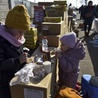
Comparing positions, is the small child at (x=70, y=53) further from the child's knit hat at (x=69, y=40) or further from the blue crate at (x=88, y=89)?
the blue crate at (x=88, y=89)

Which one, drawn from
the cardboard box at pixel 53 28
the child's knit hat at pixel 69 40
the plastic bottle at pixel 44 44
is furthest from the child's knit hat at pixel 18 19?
the cardboard box at pixel 53 28

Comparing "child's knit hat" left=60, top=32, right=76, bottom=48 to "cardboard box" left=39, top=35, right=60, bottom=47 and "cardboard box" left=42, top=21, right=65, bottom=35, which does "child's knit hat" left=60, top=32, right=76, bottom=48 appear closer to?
"cardboard box" left=39, top=35, right=60, bottom=47

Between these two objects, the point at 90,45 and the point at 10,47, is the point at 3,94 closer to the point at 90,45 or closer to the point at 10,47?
the point at 10,47

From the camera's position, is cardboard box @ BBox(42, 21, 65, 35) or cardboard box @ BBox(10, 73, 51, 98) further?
cardboard box @ BBox(42, 21, 65, 35)

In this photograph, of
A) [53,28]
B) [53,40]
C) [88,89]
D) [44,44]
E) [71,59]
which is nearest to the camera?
[71,59]

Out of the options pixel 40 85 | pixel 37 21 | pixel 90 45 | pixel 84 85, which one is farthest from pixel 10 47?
pixel 90 45

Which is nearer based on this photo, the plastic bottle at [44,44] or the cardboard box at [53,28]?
the plastic bottle at [44,44]

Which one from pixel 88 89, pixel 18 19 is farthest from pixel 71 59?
pixel 18 19

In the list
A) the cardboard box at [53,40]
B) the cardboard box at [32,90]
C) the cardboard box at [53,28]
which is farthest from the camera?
the cardboard box at [53,28]

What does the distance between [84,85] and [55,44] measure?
0.95 meters

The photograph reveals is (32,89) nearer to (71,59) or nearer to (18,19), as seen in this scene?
(18,19)

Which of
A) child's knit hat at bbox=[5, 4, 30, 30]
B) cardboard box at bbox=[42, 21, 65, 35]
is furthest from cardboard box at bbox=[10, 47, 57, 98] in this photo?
cardboard box at bbox=[42, 21, 65, 35]

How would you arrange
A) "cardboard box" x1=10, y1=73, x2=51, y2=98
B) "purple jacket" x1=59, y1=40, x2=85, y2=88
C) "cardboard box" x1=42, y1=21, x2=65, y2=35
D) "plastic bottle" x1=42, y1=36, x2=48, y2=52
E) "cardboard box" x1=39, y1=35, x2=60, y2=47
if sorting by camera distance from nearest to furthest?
"cardboard box" x1=10, y1=73, x2=51, y2=98 < "purple jacket" x1=59, y1=40, x2=85, y2=88 < "plastic bottle" x1=42, y1=36, x2=48, y2=52 < "cardboard box" x1=39, y1=35, x2=60, y2=47 < "cardboard box" x1=42, y1=21, x2=65, y2=35

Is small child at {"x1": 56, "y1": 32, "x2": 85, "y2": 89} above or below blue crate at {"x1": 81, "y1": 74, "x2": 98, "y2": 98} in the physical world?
above
